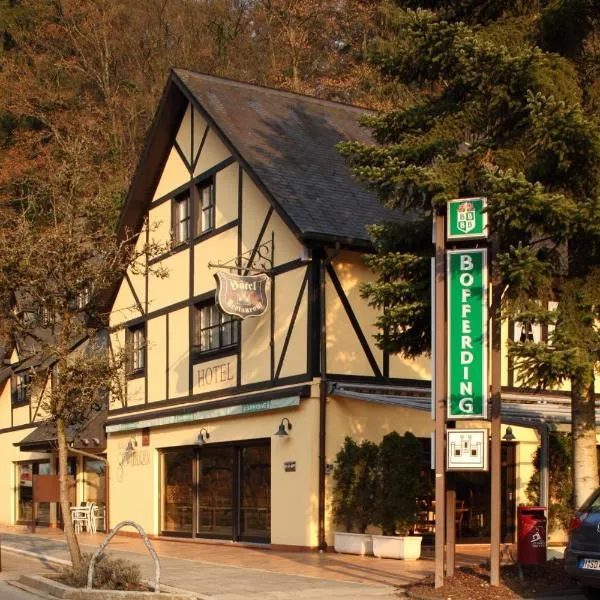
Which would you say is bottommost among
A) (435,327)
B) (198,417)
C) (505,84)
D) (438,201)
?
(198,417)

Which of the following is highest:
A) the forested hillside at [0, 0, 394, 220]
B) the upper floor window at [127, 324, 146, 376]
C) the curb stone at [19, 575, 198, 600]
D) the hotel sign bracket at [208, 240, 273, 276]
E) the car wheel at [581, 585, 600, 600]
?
the forested hillside at [0, 0, 394, 220]

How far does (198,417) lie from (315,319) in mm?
4588

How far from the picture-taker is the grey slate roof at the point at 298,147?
20863 millimetres

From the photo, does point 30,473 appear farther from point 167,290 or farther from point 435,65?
point 435,65

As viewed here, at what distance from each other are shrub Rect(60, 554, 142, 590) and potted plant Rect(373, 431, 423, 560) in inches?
206

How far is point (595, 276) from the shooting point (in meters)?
13.5

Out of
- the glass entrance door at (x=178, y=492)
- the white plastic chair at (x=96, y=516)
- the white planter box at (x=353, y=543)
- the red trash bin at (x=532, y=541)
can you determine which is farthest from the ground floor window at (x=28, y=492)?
the red trash bin at (x=532, y=541)

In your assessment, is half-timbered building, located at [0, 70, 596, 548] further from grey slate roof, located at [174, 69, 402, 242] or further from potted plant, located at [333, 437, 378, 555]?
potted plant, located at [333, 437, 378, 555]

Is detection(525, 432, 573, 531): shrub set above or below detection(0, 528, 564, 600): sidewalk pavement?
above

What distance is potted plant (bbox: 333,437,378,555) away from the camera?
1911 cm

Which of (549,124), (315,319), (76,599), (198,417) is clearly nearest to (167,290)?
(198,417)

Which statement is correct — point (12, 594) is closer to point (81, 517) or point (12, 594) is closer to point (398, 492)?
point (398, 492)

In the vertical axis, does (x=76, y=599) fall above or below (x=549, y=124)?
below

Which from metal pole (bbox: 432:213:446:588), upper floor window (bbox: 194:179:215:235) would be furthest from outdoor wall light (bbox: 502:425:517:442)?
metal pole (bbox: 432:213:446:588)
